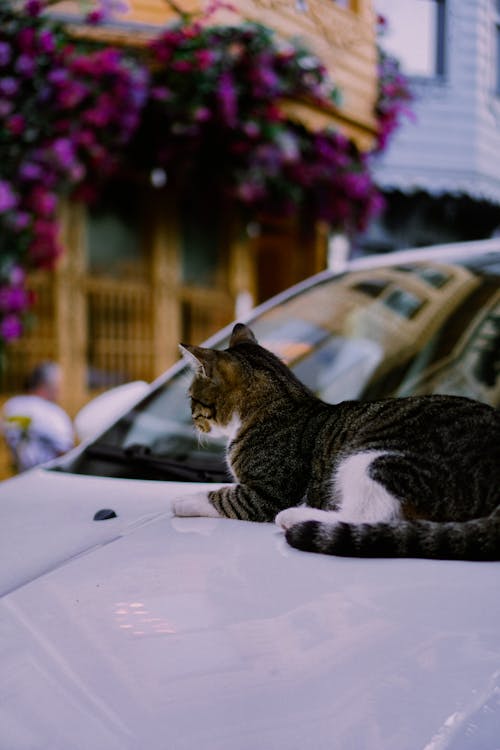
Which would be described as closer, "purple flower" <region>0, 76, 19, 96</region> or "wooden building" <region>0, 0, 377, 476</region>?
"purple flower" <region>0, 76, 19, 96</region>

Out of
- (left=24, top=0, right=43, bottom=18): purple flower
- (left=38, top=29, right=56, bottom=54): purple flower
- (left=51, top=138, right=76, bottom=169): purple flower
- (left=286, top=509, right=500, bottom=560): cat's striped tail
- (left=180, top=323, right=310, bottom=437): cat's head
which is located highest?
(left=24, top=0, right=43, bottom=18): purple flower

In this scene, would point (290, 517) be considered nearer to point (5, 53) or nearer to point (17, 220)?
point (17, 220)

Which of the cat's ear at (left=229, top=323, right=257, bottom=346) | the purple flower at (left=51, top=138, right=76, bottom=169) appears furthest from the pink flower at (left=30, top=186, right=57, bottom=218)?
the cat's ear at (left=229, top=323, right=257, bottom=346)

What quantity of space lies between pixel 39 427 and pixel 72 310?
293cm

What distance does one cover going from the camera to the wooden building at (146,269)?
7.65 meters

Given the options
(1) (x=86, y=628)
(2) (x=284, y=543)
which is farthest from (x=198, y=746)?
(2) (x=284, y=543)

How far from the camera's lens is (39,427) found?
510 cm

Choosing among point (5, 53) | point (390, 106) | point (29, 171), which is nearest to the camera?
point (5, 53)

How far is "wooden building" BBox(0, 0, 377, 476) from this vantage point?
25.1 ft

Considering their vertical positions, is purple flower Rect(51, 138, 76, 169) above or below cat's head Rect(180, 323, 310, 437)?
above

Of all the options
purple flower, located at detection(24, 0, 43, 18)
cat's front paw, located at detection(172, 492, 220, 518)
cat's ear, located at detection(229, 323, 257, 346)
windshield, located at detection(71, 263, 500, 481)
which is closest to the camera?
cat's front paw, located at detection(172, 492, 220, 518)

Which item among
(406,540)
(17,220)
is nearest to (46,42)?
(17,220)

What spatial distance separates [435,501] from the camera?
5.85 ft

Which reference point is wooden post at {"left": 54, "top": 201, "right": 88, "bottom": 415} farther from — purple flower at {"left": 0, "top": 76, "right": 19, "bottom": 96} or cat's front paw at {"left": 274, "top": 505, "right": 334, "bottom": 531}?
cat's front paw at {"left": 274, "top": 505, "right": 334, "bottom": 531}
